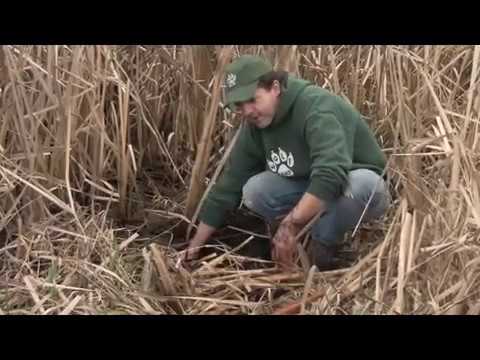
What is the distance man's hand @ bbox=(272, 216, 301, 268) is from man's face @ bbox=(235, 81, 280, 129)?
9.6 inches

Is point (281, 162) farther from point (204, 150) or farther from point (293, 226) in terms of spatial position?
point (204, 150)

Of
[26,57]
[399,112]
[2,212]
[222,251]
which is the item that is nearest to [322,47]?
[399,112]

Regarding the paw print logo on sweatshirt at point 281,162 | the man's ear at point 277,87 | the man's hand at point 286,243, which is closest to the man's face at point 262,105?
the man's ear at point 277,87

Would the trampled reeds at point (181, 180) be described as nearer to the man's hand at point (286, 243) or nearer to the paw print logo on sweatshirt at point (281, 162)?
the man's hand at point (286, 243)

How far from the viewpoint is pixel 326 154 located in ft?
6.19

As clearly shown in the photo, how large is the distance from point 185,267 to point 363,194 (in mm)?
475

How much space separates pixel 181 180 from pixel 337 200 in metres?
0.62

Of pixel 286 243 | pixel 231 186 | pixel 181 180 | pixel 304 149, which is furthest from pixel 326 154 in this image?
pixel 181 180

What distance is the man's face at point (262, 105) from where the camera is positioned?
6.22ft

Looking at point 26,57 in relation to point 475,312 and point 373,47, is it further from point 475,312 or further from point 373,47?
point 475,312

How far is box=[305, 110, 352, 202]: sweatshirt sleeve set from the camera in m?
1.89

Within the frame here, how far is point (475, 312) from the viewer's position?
1534 millimetres

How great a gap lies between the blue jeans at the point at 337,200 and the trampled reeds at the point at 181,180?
0.05 metres

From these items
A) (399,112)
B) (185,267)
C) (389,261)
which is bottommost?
(185,267)
